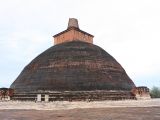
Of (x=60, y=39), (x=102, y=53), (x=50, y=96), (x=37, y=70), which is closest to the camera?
(x=50, y=96)

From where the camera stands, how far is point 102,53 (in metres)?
29.6

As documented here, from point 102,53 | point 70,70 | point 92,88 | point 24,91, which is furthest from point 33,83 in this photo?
point 102,53

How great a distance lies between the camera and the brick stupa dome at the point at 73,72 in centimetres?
2506

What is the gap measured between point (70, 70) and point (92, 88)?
2.81 m

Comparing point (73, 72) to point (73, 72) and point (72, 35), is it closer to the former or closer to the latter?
point (73, 72)

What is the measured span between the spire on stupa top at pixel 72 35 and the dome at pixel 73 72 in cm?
263

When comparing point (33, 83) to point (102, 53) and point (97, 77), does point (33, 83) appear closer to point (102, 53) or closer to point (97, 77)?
point (97, 77)

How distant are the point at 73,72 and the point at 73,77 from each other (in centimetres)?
59

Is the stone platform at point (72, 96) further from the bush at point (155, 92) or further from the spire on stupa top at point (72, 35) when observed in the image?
the bush at point (155, 92)

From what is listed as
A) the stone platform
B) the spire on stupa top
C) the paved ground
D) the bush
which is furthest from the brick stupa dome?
the bush

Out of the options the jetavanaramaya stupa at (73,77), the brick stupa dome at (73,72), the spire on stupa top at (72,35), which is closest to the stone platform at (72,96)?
the jetavanaramaya stupa at (73,77)

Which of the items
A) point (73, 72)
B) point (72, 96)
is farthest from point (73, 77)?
point (72, 96)

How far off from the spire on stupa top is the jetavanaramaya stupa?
90.0 inches

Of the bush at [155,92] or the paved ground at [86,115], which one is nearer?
the paved ground at [86,115]
